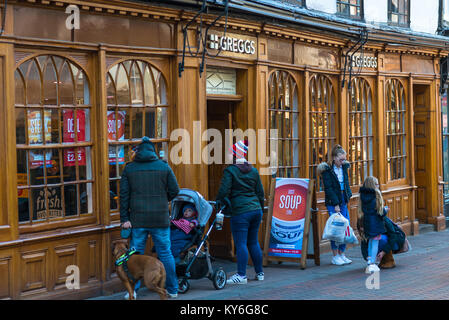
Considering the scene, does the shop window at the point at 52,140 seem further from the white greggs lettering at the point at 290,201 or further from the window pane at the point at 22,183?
the white greggs lettering at the point at 290,201

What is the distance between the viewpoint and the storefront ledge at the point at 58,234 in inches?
322

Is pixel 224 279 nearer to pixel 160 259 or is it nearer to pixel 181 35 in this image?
pixel 160 259

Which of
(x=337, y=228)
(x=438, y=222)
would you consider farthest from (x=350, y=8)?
(x=438, y=222)

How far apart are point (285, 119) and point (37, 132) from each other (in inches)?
203

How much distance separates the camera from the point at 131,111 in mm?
9648

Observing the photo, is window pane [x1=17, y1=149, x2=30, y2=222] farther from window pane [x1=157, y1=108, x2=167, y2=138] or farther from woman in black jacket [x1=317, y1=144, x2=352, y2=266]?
woman in black jacket [x1=317, y1=144, x2=352, y2=266]

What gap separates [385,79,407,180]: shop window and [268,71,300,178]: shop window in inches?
128

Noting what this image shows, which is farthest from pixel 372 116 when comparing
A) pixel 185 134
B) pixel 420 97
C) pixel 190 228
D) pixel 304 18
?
pixel 190 228

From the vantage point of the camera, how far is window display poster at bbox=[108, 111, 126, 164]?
30.8 ft

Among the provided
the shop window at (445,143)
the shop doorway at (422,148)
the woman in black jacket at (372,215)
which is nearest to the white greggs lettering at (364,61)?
the shop doorway at (422,148)

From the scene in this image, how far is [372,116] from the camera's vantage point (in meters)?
14.9

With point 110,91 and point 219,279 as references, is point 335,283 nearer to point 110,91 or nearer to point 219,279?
point 219,279

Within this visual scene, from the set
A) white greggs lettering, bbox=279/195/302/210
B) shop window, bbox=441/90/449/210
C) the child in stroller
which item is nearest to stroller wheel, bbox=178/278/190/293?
the child in stroller

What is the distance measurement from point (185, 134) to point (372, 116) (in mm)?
5912
